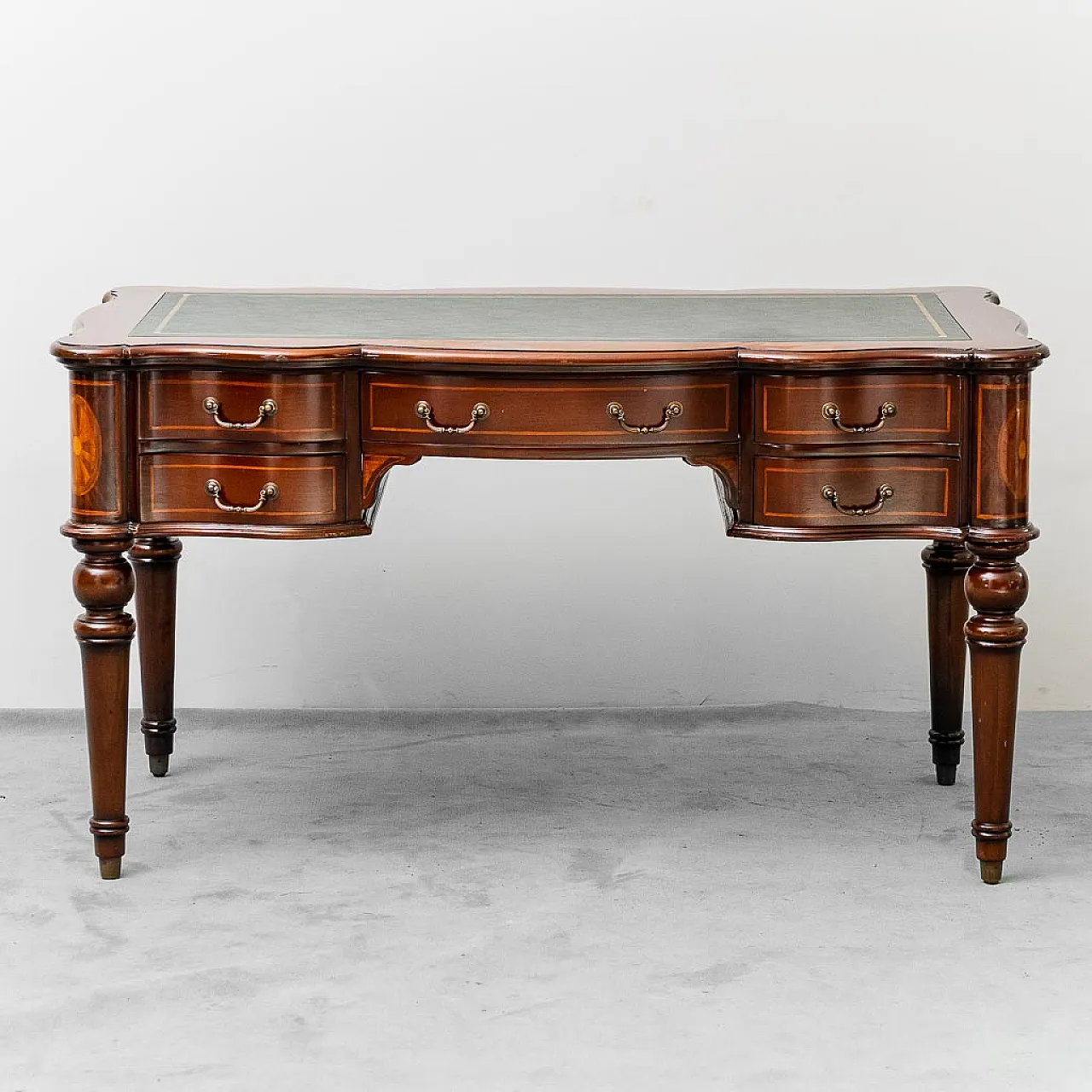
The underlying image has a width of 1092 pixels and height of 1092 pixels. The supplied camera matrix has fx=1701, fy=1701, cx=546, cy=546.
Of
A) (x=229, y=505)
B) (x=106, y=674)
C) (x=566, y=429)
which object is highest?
(x=566, y=429)

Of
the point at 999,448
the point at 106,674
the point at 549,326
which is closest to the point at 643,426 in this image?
the point at 549,326

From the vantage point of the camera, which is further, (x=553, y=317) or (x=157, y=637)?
(x=157, y=637)

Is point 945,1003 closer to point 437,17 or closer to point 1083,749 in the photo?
point 1083,749

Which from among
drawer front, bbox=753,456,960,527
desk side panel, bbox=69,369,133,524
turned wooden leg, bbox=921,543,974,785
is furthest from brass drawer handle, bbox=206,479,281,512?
turned wooden leg, bbox=921,543,974,785

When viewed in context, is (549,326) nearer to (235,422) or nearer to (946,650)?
(235,422)

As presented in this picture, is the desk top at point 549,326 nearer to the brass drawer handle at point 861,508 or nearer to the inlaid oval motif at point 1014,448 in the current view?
the inlaid oval motif at point 1014,448

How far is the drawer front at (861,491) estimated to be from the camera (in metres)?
2.72

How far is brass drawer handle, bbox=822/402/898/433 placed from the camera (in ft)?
8.86

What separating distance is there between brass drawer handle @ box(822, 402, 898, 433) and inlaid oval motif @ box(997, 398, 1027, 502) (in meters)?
0.17

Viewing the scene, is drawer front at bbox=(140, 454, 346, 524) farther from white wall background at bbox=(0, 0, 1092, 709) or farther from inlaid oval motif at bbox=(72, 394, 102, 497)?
white wall background at bbox=(0, 0, 1092, 709)

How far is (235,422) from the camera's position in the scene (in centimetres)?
273

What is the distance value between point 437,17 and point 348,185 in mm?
419

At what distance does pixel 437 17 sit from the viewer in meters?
3.78

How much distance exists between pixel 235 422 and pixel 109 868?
80 centimetres
